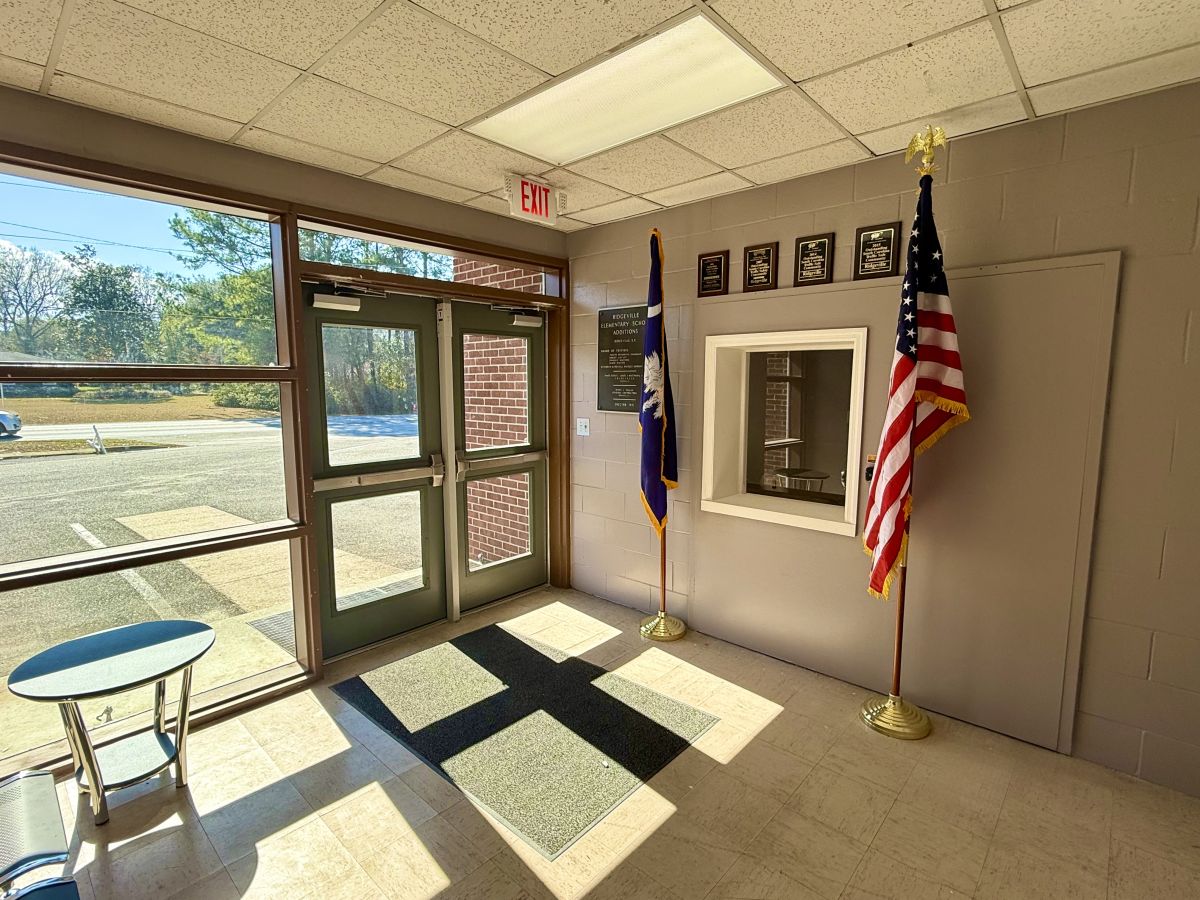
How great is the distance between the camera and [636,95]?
2.19m

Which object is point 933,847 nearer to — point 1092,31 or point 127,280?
point 1092,31

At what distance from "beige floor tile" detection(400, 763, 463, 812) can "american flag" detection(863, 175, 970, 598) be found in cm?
205

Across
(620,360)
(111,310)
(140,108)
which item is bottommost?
(620,360)

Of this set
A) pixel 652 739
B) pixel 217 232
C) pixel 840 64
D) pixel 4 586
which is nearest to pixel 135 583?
pixel 4 586

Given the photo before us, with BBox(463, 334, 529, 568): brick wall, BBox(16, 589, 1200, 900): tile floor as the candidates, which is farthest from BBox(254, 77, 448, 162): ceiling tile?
BBox(16, 589, 1200, 900): tile floor

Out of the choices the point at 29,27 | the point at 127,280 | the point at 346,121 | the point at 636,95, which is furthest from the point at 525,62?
the point at 127,280

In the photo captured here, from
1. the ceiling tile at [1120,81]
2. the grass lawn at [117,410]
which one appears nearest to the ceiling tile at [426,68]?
the grass lawn at [117,410]

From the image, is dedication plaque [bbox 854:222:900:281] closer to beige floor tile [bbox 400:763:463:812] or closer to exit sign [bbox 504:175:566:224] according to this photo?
exit sign [bbox 504:175:566:224]

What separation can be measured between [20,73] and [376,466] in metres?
2.10

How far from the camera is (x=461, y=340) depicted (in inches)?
147

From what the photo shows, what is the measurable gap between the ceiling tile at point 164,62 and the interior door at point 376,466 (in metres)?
1.03

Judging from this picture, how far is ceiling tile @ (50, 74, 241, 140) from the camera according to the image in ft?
6.88

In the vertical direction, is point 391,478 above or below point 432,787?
above

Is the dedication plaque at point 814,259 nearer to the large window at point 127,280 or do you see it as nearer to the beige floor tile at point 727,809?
the beige floor tile at point 727,809
